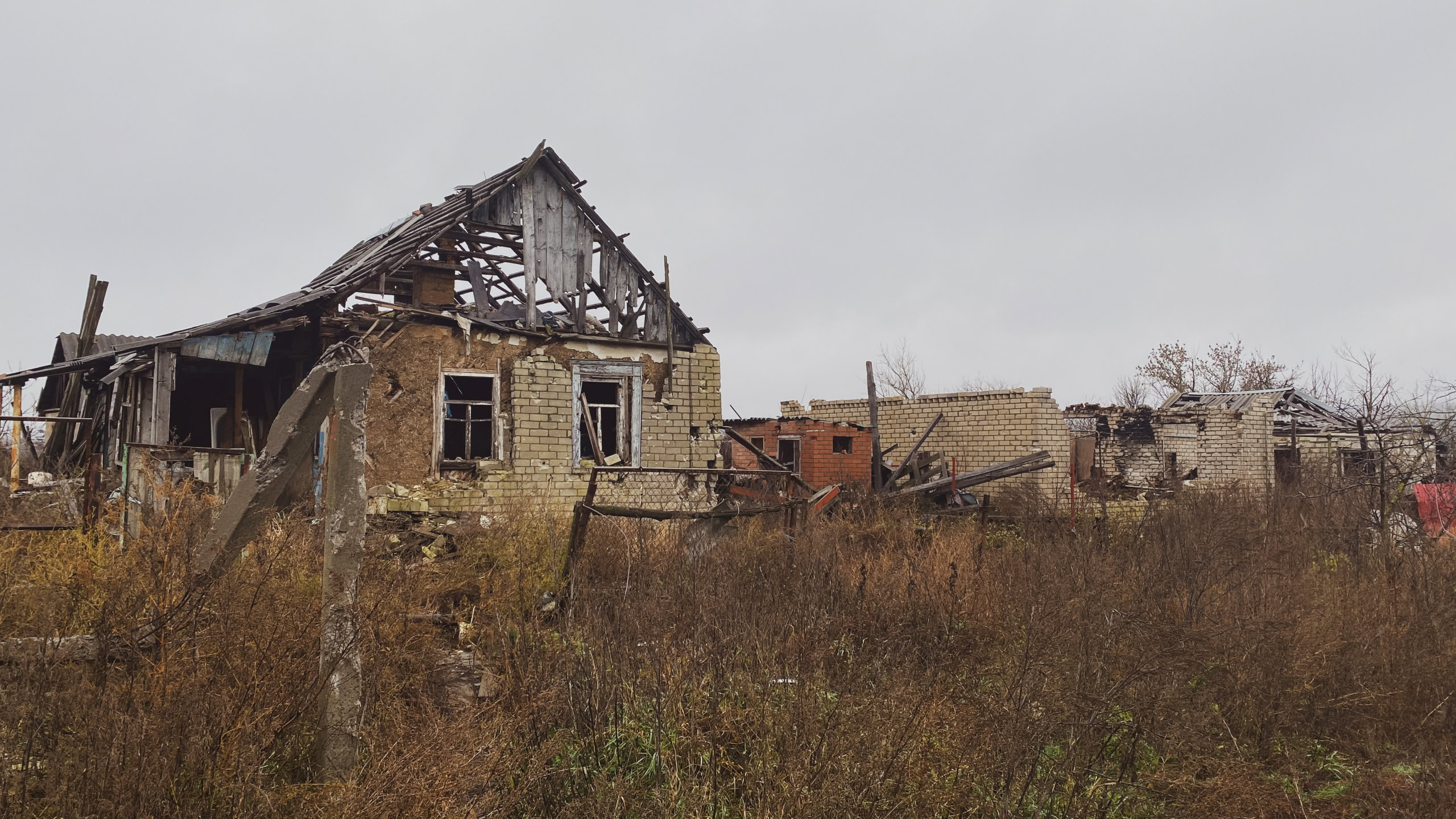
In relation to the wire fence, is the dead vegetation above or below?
below

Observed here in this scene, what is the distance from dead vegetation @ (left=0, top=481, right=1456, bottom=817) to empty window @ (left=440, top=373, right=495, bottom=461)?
385 centimetres

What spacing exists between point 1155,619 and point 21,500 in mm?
11060

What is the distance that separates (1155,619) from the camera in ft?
20.1

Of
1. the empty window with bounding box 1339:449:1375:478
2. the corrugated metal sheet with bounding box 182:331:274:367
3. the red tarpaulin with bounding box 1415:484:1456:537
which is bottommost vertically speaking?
the red tarpaulin with bounding box 1415:484:1456:537

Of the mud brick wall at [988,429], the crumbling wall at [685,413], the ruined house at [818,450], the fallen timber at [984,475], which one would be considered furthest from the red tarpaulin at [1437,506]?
the ruined house at [818,450]

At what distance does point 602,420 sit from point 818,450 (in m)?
6.68

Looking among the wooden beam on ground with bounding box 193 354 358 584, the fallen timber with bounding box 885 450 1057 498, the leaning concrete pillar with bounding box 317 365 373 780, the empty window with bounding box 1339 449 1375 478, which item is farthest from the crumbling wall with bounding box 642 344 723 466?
the empty window with bounding box 1339 449 1375 478

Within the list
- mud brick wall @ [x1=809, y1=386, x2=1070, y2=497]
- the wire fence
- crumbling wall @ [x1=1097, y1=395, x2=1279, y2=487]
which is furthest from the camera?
crumbling wall @ [x1=1097, y1=395, x2=1279, y2=487]

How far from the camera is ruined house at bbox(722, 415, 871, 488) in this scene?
17844mm

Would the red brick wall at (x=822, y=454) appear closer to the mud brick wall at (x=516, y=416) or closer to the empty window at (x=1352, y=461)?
the mud brick wall at (x=516, y=416)

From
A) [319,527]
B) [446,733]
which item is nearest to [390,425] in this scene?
[319,527]

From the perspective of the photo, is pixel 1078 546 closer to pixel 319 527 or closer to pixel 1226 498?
pixel 1226 498

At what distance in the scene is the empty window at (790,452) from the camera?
60.0 ft

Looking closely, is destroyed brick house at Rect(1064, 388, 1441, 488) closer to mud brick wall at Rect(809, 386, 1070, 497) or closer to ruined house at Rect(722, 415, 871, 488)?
mud brick wall at Rect(809, 386, 1070, 497)
